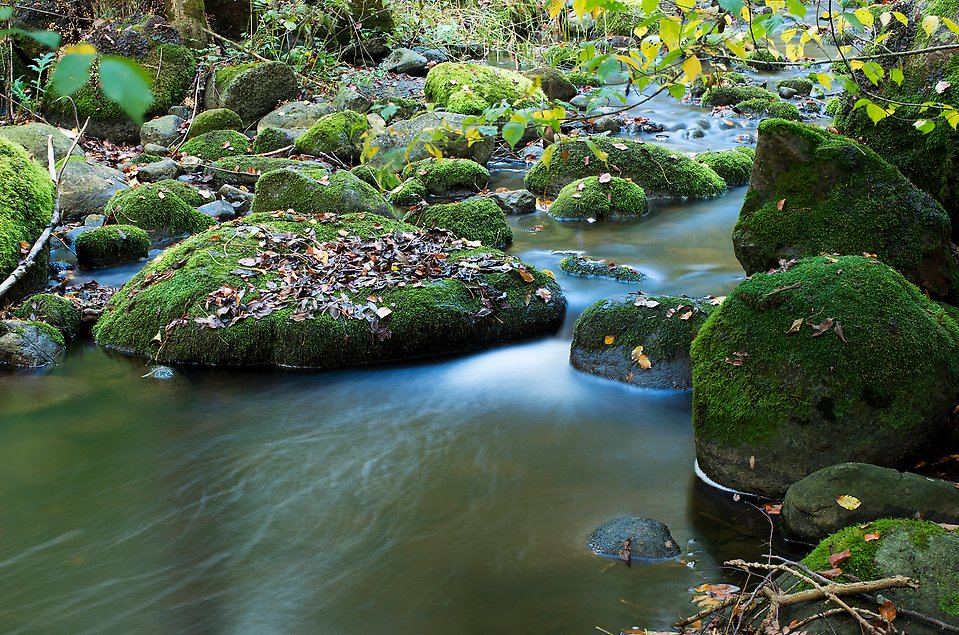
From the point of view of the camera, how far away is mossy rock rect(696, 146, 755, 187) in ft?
40.7

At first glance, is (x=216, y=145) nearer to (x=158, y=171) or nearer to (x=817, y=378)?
(x=158, y=171)

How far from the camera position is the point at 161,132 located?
47.5ft

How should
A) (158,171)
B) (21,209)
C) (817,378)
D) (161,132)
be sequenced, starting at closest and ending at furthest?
(817,378) < (21,209) < (158,171) < (161,132)

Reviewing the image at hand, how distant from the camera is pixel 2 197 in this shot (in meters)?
8.51

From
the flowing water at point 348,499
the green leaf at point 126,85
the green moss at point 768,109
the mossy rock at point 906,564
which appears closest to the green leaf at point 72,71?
the green leaf at point 126,85

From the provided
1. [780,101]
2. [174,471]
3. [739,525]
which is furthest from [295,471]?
[780,101]

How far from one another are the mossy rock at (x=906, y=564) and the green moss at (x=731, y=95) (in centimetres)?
1416

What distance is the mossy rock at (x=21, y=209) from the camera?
27.0 feet

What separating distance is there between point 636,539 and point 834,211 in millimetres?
3638

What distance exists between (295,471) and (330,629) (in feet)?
5.54

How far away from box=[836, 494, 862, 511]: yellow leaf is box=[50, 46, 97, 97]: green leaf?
3.83m

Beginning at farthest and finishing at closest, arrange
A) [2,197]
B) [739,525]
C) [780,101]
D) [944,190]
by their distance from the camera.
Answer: [780,101] < [2,197] < [944,190] < [739,525]

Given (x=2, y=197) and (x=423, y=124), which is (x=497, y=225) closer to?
(x=423, y=124)

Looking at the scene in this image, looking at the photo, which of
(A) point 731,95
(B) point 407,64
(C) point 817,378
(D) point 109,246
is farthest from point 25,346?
(A) point 731,95
